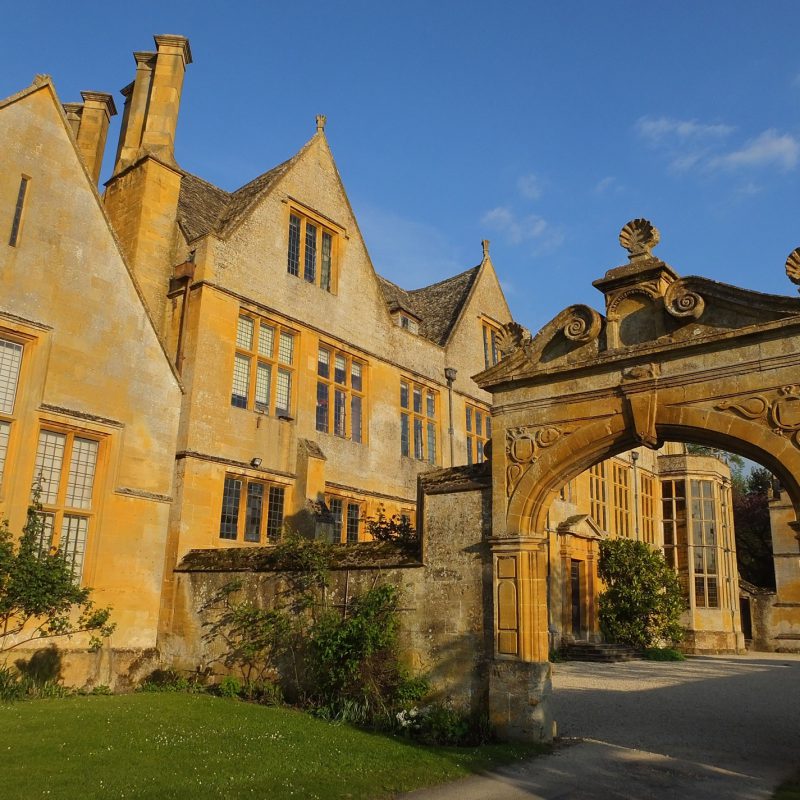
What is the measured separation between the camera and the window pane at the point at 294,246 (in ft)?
55.5

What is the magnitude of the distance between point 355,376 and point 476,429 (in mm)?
5209

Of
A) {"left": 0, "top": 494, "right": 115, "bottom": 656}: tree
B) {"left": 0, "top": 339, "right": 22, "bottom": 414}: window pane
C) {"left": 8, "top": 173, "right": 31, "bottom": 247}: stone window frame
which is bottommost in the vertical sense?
{"left": 0, "top": 494, "right": 115, "bottom": 656}: tree

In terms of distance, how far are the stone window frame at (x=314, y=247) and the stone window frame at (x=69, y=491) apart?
6.39m

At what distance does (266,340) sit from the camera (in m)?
16.0

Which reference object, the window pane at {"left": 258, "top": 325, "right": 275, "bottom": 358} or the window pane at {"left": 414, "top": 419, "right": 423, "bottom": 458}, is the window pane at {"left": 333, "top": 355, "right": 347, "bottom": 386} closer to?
the window pane at {"left": 258, "top": 325, "right": 275, "bottom": 358}

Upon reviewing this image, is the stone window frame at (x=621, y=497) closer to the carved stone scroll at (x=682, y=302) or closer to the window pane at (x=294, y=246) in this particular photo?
the window pane at (x=294, y=246)

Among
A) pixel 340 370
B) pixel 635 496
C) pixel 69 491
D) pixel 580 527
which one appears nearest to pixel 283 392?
pixel 340 370

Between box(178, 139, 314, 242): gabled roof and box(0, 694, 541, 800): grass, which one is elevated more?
box(178, 139, 314, 242): gabled roof

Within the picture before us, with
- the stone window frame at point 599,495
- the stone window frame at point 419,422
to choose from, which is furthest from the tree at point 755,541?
the stone window frame at point 419,422

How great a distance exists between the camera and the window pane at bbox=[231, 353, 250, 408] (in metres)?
15.0

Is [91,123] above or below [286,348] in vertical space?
above

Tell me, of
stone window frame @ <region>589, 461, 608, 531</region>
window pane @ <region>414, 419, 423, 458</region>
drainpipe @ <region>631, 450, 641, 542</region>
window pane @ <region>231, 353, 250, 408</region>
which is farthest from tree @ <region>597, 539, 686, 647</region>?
window pane @ <region>231, 353, 250, 408</region>

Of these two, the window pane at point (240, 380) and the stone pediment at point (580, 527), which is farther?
the stone pediment at point (580, 527)

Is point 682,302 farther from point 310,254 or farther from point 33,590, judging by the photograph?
point 310,254
